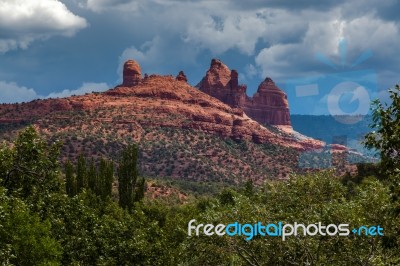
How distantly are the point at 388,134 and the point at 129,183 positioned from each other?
62.5 meters

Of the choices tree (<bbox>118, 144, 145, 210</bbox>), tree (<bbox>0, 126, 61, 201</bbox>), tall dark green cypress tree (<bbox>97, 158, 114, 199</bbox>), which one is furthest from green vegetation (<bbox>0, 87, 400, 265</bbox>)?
tree (<bbox>118, 144, 145, 210</bbox>)

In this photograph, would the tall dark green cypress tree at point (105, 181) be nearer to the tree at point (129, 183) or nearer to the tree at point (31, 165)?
the tree at point (129, 183)

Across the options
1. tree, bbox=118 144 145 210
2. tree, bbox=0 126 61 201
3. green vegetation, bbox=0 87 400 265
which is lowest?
green vegetation, bbox=0 87 400 265

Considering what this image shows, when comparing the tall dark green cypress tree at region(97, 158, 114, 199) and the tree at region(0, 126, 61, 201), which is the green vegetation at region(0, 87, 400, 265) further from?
the tall dark green cypress tree at region(97, 158, 114, 199)

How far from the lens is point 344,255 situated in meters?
25.6

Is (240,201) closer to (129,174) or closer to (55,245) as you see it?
(55,245)

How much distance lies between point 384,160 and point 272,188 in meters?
13.9

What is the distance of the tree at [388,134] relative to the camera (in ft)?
54.3

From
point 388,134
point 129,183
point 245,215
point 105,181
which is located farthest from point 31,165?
point 129,183

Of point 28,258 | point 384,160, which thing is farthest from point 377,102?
point 28,258

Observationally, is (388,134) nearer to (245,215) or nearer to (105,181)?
(245,215)

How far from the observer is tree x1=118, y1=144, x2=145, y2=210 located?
75.4 m

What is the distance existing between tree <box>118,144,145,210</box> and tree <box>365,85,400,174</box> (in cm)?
5858

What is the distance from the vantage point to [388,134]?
16.8 m
